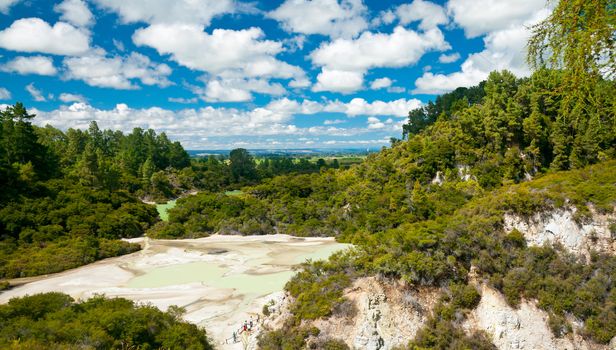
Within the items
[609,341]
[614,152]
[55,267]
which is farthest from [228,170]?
[609,341]

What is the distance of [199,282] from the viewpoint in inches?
1229

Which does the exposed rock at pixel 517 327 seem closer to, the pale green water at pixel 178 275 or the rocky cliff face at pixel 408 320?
the rocky cliff face at pixel 408 320

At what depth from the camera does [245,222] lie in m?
53.3

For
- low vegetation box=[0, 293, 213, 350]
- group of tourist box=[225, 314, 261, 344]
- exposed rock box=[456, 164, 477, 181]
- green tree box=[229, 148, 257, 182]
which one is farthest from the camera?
green tree box=[229, 148, 257, 182]

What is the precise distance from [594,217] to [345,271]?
1687cm

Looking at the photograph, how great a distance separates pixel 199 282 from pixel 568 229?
27.5m

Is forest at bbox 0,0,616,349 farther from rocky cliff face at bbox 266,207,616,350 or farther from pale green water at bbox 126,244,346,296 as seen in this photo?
pale green water at bbox 126,244,346,296

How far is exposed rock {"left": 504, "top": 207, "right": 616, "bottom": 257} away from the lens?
953 inches

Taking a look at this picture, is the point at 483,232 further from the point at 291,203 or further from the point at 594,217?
the point at 291,203

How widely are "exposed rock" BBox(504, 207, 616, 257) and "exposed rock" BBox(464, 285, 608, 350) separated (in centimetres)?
617

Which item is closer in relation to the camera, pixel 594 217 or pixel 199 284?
pixel 594 217

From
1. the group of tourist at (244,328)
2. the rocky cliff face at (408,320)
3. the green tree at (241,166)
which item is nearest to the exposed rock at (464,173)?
the rocky cliff face at (408,320)

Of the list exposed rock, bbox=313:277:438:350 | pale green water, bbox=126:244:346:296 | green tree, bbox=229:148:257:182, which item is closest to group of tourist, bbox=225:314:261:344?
exposed rock, bbox=313:277:438:350

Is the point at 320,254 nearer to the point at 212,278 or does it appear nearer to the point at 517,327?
the point at 212,278
